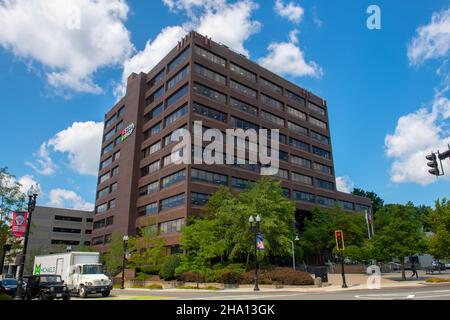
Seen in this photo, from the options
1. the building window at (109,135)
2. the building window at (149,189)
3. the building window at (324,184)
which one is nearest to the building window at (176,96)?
the building window at (149,189)

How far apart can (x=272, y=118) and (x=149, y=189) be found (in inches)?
1061

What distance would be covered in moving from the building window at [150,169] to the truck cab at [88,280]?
36.5 metres

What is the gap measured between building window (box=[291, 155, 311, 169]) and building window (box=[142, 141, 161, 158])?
88.1 ft

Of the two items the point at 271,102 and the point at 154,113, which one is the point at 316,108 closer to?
the point at 271,102

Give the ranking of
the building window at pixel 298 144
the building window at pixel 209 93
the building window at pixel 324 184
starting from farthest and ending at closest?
the building window at pixel 324 184, the building window at pixel 298 144, the building window at pixel 209 93

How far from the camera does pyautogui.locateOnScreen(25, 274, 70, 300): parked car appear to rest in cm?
2252

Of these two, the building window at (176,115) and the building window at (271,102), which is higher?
the building window at (271,102)

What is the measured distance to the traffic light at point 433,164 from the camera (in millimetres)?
17250

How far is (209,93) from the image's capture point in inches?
2391

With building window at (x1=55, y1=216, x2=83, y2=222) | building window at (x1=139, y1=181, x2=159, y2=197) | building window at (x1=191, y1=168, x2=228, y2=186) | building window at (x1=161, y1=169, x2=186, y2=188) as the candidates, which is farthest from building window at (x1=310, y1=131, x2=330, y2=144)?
building window at (x1=55, y1=216, x2=83, y2=222)

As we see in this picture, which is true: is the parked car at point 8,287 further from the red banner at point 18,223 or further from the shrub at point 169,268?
the shrub at point 169,268

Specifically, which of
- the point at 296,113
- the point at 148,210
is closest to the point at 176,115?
the point at 148,210
